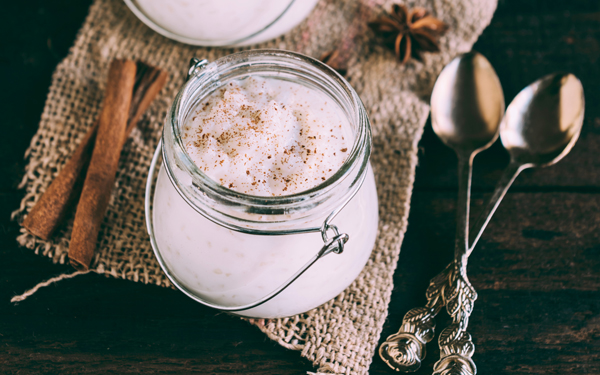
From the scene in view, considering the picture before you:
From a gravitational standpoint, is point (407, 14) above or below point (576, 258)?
above

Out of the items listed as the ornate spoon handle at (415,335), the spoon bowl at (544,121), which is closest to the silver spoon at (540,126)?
the spoon bowl at (544,121)

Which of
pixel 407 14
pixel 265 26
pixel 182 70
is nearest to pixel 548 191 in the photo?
pixel 407 14

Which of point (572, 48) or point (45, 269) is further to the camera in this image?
point (572, 48)

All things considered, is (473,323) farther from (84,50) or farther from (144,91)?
(84,50)

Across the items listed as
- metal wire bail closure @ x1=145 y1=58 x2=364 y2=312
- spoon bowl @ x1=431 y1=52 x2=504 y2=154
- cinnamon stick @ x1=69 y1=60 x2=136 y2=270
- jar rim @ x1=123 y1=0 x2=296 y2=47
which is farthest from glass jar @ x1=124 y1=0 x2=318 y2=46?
spoon bowl @ x1=431 y1=52 x2=504 y2=154

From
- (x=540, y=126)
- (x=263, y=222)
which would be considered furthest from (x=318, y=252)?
(x=540, y=126)

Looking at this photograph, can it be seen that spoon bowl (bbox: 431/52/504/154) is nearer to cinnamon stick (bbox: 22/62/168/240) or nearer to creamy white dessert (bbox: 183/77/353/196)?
creamy white dessert (bbox: 183/77/353/196)
